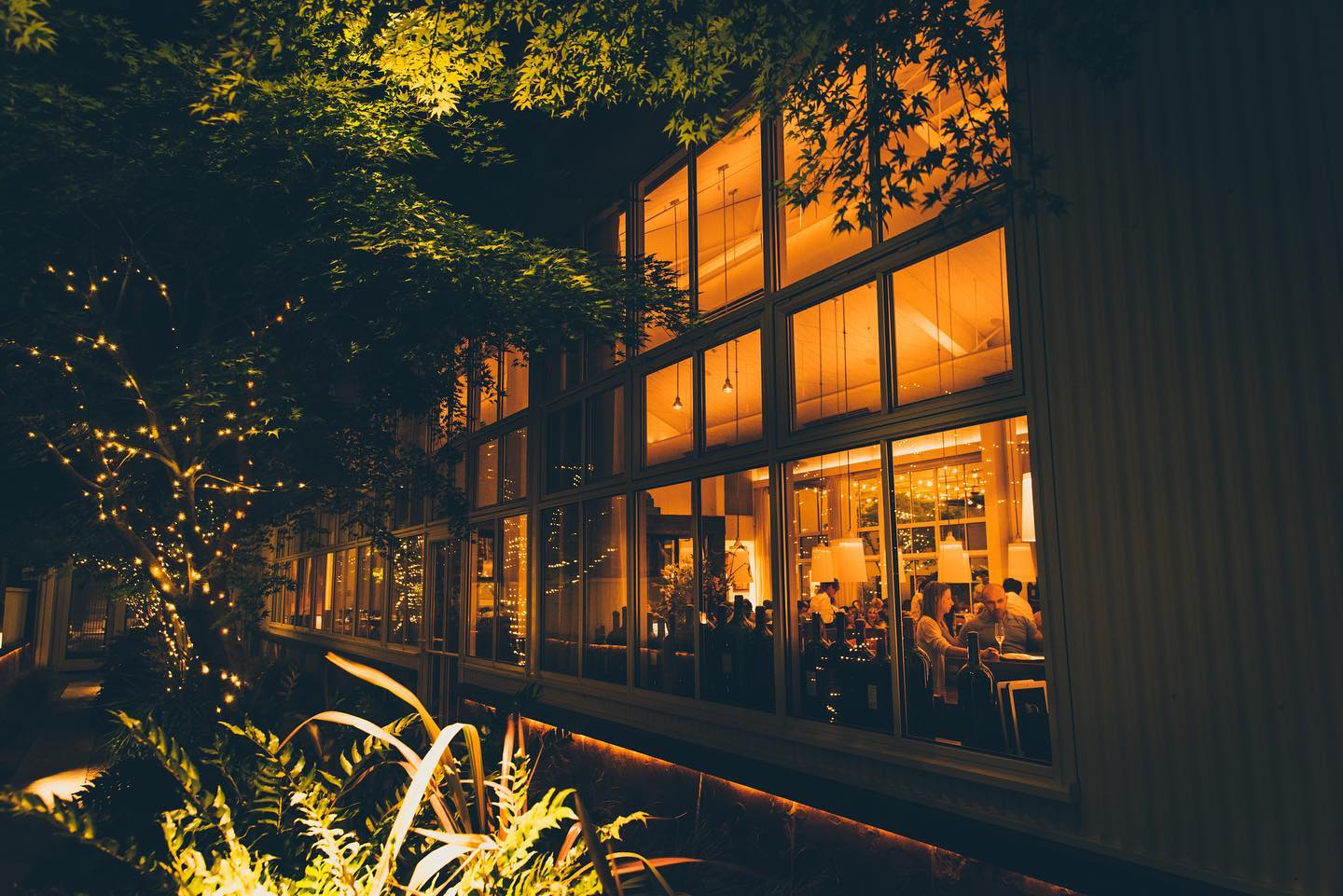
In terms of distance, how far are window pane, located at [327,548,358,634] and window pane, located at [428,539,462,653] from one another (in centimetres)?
494

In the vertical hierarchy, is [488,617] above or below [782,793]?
above

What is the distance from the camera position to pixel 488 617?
39.4 feet

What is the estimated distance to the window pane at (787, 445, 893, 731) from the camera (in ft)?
19.6

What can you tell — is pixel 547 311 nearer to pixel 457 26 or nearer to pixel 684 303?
pixel 684 303

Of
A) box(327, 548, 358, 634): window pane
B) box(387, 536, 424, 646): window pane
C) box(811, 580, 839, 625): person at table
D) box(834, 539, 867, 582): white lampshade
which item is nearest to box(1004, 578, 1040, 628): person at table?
box(811, 580, 839, 625): person at table

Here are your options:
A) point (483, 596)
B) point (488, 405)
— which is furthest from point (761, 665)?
point (488, 405)

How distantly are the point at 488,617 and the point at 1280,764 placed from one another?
382 inches

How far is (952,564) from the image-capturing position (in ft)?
24.1

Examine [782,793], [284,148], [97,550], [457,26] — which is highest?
[284,148]

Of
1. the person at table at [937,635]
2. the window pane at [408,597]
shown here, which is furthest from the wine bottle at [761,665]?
the window pane at [408,597]

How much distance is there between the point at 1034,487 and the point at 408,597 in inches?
478

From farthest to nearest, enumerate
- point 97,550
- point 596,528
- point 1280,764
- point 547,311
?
point 97,550 < point 596,528 < point 547,311 < point 1280,764

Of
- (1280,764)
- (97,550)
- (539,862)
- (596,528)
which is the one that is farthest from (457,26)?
(97,550)

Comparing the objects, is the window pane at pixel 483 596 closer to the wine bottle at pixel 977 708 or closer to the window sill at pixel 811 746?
the window sill at pixel 811 746
